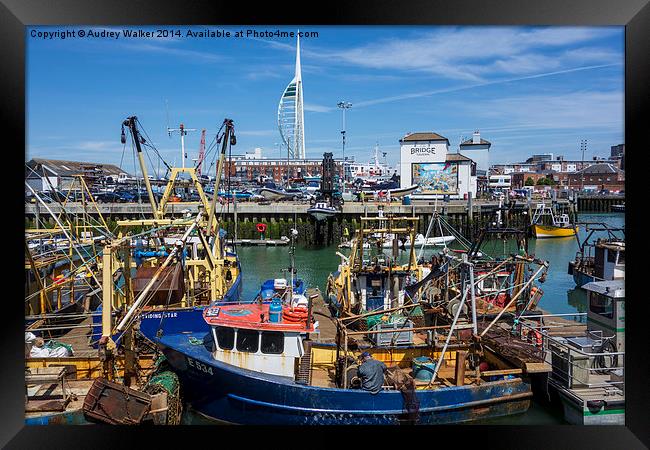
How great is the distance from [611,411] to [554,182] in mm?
54801

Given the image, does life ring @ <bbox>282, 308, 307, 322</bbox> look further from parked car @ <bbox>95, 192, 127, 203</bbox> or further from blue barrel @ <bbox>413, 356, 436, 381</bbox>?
parked car @ <bbox>95, 192, 127, 203</bbox>

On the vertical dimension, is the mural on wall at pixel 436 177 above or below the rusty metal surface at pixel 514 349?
above

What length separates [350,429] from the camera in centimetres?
564

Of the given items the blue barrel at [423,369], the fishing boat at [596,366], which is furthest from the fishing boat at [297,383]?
the fishing boat at [596,366]

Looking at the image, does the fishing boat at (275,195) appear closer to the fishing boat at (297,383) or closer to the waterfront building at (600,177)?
the waterfront building at (600,177)

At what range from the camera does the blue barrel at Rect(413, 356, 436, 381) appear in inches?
310

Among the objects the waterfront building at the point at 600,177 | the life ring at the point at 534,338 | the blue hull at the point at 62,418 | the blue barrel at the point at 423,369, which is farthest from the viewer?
the waterfront building at the point at 600,177

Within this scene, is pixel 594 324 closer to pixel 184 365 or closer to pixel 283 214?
pixel 184 365

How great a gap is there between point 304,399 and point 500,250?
71.6ft

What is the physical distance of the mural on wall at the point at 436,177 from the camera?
3547 cm
